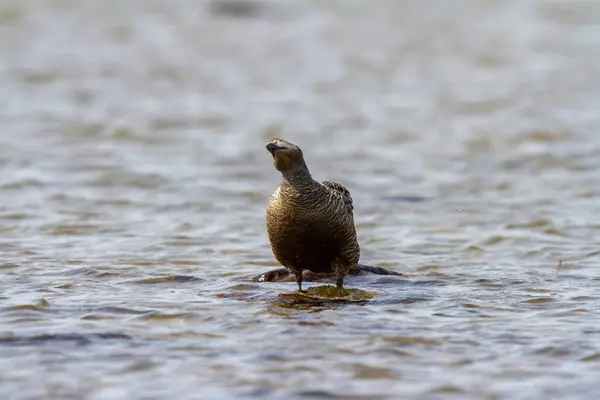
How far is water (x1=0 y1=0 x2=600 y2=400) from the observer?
7.66 metres

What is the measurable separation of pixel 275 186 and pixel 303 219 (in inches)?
232

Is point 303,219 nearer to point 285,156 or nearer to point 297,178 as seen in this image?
point 297,178

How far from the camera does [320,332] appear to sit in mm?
8398

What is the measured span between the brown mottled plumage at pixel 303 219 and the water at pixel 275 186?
461 mm

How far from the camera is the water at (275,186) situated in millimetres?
7664

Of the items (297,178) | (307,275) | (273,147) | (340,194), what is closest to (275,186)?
(307,275)

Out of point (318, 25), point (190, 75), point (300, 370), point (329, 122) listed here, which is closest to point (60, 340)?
point (300, 370)

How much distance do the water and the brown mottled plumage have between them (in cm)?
46

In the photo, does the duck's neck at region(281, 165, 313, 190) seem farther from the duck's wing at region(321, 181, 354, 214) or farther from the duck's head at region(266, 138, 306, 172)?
the duck's wing at region(321, 181, 354, 214)

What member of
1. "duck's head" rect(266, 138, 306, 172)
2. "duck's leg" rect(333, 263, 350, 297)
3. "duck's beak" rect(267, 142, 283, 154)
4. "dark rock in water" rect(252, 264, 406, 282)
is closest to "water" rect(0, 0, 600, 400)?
"dark rock in water" rect(252, 264, 406, 282)

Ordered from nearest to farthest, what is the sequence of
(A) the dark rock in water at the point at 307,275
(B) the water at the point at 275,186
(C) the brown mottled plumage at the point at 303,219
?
(B) the water at the point at 275,186, (C) the brown mottled plumage at the point at 303,219, (A) the dark rock in water at the point at 307,275

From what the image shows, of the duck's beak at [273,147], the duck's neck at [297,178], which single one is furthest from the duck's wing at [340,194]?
the duck's beak at [273,147]

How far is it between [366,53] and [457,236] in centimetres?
1271

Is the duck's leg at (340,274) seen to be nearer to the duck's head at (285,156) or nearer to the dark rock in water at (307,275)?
the dark rock in water at (307,275)
